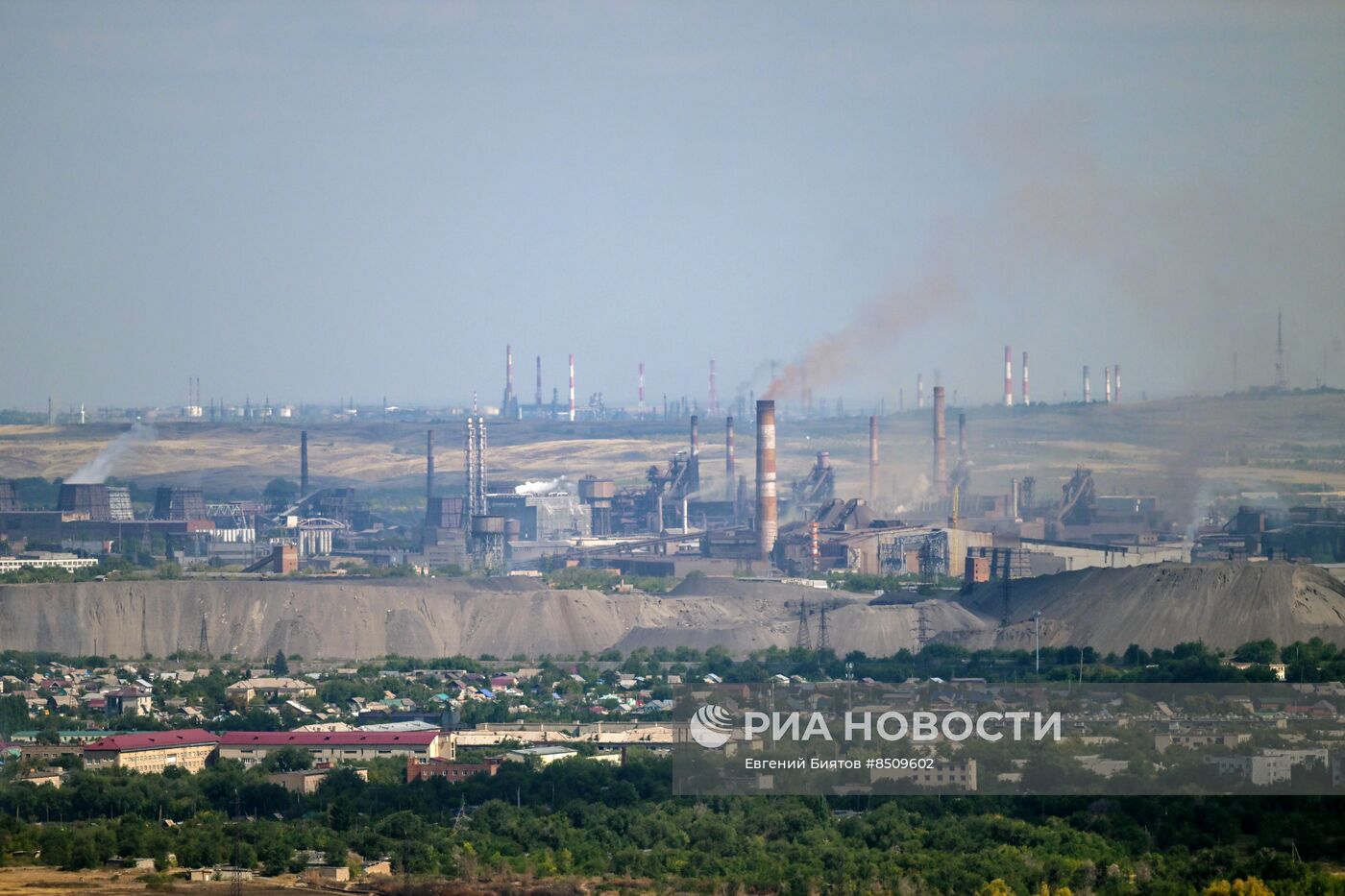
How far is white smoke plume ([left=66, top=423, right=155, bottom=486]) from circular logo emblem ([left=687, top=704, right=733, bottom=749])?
247ft

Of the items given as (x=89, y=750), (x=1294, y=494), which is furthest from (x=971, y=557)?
(x=89, y=750)

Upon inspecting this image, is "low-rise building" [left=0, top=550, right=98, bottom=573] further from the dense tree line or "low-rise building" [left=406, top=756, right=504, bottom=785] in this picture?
the dense tree line

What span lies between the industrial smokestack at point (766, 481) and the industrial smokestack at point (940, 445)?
16.4 metres

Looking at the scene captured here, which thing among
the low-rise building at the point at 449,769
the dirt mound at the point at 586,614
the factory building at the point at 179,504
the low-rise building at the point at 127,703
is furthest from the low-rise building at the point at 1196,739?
the factory building at the point at 179,504

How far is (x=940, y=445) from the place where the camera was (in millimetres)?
110938

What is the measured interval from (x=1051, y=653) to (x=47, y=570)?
117 feet

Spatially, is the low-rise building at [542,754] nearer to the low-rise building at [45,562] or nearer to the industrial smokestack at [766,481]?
the industrial smokestack at [766,481]

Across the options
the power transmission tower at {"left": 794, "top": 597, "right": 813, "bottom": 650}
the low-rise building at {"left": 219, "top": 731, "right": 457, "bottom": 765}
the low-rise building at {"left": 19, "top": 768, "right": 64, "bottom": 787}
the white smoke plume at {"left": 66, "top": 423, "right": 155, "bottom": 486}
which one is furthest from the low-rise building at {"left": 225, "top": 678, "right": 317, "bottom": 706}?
the white smoke plume at {"left": 66, "top": 423, "right": 155, "bottom": 486}

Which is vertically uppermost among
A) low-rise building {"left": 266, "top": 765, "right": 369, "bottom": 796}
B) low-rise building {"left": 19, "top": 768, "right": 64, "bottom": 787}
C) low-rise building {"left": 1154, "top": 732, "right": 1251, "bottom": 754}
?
low-rise building {"left": 1154, "top": 732, "right": 1251, "bottom": 754}

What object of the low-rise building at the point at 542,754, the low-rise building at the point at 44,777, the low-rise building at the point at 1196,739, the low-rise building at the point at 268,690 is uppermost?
the low-rise building at the point at 1196,739

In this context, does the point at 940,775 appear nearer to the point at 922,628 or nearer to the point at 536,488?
the point at 922,628

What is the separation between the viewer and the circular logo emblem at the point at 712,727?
5150 cm

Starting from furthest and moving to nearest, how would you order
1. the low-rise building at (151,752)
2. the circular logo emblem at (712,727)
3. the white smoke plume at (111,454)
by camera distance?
the white smoke plume at (111,454)
the low-rise building at (151,752)
the circular logo emblem at (712,727)

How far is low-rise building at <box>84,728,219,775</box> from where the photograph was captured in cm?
5309
